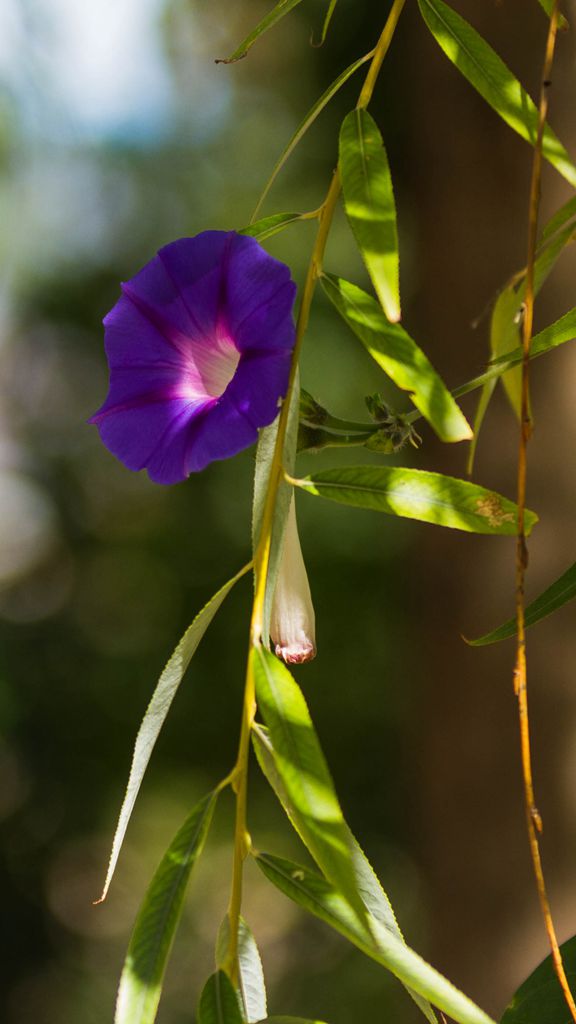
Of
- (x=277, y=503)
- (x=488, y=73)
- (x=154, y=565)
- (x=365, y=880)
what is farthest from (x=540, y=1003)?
(x=154, y=565)

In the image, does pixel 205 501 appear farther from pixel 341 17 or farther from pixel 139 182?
pixel 341 17

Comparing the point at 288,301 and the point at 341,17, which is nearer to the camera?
the point at 288,301

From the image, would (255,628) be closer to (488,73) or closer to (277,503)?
(277,503)

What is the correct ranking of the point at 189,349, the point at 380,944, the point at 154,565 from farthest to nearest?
the point at 154,565 → the point at 189,349 → the point at 380,944

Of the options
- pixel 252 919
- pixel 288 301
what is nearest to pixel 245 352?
pixel 288 301

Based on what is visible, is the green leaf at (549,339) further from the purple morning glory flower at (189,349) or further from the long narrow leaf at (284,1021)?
the long narrow leaf at (284,1021)

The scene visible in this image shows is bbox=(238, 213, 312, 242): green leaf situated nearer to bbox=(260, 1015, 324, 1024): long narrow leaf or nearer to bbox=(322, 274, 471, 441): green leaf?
bbox=(322, 274, 471, 441): green leaf
